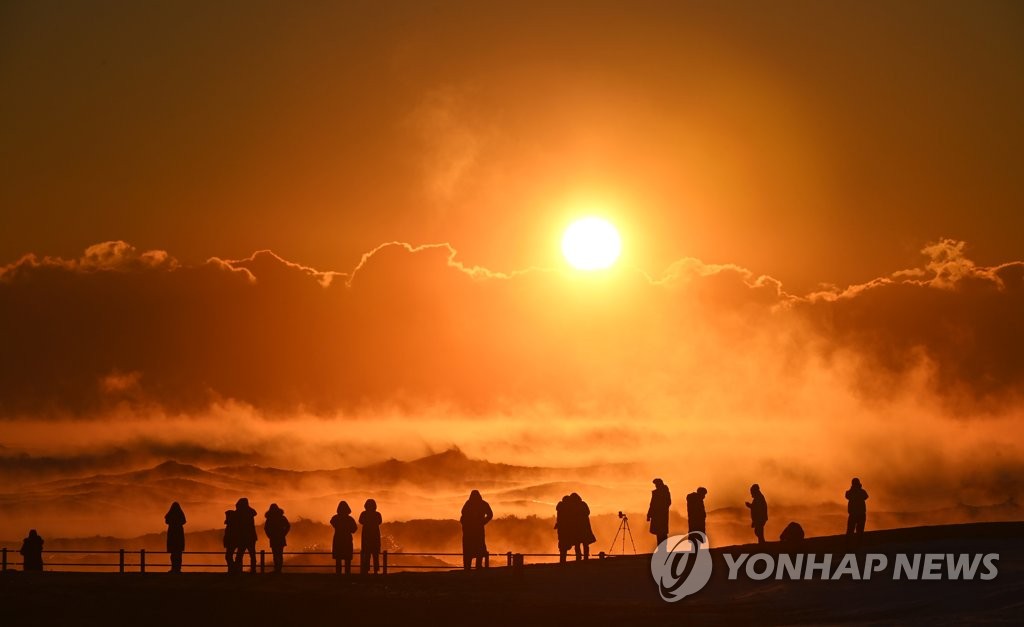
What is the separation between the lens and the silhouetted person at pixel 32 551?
50.1m

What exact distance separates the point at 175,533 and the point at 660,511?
1504 cm

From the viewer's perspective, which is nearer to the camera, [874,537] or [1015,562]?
[1015,562]

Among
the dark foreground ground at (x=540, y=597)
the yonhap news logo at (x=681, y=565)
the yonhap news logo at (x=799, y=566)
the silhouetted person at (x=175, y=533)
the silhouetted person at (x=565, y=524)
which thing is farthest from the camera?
the silhouetted person at (x=565, y=524)

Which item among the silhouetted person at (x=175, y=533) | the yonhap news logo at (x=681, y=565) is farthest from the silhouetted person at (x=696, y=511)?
the silhouetted person at (x=175, y=533)

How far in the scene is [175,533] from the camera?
4775 centimetres

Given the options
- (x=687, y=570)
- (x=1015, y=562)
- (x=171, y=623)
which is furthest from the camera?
(x=687, y=570)

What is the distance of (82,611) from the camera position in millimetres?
39281

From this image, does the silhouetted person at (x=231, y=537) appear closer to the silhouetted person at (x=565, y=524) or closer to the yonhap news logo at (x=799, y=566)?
the silhouetted person at (x=565, y=524)

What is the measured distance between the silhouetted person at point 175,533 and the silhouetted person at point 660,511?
14323mm

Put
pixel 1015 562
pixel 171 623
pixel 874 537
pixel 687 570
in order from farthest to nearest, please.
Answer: pixel 874 537 → pixel 687 570 → pixel 1015 562 → pixel 171 623

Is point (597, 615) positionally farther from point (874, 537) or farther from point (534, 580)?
point (874, 537)

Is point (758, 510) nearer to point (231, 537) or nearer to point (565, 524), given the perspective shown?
point (565, 524)

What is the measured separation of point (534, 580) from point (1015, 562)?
43.7 feet

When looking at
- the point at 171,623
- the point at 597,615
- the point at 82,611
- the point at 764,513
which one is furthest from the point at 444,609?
the point at 764,513
